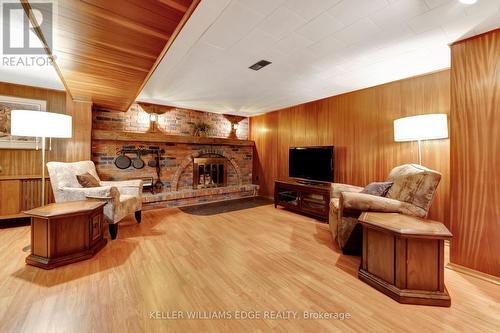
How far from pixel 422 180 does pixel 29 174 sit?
5.22m

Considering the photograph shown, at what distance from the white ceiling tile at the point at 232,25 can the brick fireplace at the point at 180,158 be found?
8.66 ft

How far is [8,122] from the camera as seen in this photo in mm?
3074

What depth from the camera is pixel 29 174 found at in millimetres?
3250

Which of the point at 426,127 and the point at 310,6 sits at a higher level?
the point at 310,6

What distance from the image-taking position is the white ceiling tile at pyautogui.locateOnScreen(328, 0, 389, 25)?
1.55 metres

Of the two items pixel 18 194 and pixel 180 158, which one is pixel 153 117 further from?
pixel 18 194

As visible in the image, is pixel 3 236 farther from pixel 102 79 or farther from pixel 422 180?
pixel 422 180

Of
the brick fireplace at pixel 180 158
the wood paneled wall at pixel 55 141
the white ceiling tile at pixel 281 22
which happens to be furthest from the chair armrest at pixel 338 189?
the wood paneled wall at pixel 55 141

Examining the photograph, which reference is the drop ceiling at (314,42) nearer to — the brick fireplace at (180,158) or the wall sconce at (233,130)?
the brick fireplace at (180,158)

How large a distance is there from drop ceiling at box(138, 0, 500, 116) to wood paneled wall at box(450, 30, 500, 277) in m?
0.24

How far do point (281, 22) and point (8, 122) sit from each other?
412 cm

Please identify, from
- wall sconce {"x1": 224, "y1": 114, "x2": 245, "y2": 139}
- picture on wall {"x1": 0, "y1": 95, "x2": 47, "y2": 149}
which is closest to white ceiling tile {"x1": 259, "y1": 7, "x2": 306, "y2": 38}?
wall sconce {"x1": 224, "y1": 114, "x2": 245, "y2": 139}

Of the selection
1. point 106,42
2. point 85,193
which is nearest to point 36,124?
point 85,193

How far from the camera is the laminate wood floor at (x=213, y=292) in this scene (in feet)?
4.21
